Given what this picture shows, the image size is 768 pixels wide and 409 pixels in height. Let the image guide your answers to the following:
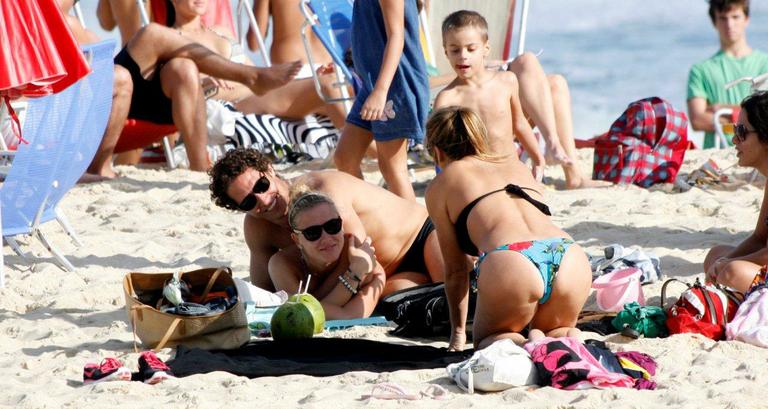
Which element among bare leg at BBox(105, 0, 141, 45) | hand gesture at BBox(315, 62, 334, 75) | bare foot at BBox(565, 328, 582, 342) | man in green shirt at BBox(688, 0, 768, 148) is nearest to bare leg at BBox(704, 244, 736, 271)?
bare foot at BBox(565, 328, 582, 342)

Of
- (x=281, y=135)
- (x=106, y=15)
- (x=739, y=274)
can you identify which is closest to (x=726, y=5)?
(x=281, y=135)

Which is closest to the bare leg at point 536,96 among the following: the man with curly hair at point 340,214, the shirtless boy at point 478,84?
the shirtless boy at point 478,84

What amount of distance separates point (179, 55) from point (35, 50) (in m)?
3.31

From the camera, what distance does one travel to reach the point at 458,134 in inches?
155

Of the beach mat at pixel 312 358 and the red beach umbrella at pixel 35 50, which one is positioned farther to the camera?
the red beach umbrella at pixel 35 50

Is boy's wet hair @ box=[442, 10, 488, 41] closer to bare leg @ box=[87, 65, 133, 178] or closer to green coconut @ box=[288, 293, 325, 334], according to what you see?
green coconut @ box=[288, 293, 325, 334]

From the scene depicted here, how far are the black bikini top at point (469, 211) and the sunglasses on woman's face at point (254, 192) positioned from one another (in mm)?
918

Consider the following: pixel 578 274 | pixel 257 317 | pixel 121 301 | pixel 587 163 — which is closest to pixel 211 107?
pixel 587 163

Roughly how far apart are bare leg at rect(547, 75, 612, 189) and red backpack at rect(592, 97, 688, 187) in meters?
0.13

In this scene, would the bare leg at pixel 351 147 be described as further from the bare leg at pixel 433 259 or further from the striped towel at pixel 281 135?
the striped towel at pixel 281 135

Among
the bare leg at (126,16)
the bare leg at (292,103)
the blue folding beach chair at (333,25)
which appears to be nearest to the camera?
the blue folding beach chair at (333,25)

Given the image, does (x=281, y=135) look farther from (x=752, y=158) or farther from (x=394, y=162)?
(x=752, y=158)

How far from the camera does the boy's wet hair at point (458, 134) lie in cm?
393

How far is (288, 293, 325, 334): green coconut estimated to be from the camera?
4117 millimetres
